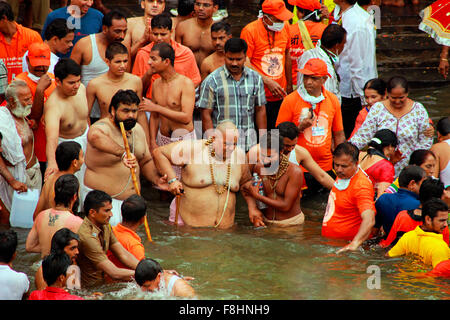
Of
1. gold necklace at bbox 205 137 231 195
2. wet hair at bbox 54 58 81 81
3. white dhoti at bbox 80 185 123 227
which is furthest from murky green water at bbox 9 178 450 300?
wet hair at bbox 54 58 81 81

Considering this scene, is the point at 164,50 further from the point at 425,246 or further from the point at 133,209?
the point at 425,246

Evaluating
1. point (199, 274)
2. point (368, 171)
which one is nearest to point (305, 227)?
point (368, 171)

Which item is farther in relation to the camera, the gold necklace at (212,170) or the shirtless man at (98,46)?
the shirtless man at (98,46)

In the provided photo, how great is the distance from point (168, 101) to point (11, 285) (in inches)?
134

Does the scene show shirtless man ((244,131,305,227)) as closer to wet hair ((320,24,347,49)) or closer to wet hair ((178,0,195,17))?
wet hair ((320,24,347,49))

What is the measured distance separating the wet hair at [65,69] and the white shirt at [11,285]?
2575 mm

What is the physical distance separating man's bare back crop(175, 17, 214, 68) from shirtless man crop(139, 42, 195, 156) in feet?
3.08

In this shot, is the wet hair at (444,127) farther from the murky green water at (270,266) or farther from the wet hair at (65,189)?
the wet hair at (65,189)

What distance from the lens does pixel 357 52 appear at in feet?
30.5

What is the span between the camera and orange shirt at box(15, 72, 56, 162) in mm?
7773

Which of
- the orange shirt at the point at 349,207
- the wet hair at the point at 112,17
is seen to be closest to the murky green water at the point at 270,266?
the orange shirt at the point at 349,207

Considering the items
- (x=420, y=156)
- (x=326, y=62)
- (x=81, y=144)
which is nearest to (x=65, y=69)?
(x=81, y=144)

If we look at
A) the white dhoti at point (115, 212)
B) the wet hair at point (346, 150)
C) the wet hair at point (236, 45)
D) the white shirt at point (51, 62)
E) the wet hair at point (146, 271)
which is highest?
the wet hair at point (236, 45)

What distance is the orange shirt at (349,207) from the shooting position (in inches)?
277
